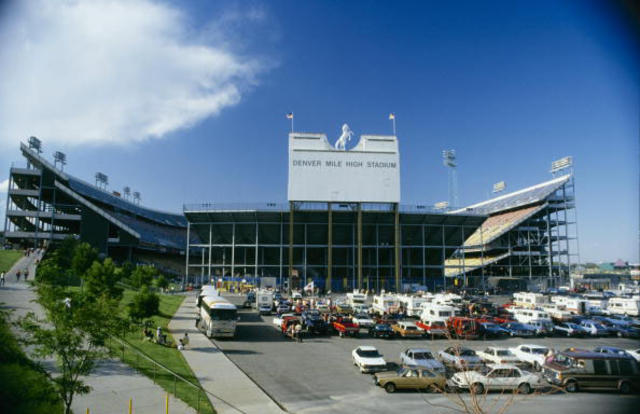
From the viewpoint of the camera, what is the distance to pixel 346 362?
22.8 m

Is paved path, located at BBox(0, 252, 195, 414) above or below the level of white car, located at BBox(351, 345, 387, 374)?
above

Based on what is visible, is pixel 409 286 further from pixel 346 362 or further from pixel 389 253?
pixel 346 362

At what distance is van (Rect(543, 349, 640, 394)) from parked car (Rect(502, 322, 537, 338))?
1520 centimetres

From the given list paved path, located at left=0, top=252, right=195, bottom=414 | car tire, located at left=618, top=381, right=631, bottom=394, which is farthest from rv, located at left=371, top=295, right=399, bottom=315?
paved path, located at left=0, top=252, right=195, bottom=414

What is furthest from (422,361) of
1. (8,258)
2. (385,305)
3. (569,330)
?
(8,258)

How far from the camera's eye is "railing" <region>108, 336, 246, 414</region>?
14.2 meters

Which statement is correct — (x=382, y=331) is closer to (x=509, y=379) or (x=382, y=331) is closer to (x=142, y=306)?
(x=509, y=379)

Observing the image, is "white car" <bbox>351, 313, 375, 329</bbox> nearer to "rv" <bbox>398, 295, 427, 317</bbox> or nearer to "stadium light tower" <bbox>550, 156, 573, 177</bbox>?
"rv" <bbox>398, 295, 427, 317</bbox>

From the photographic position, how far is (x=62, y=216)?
271 ft

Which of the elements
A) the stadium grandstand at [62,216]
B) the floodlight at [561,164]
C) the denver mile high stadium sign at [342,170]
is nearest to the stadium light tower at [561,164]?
the floodlight at [561,164]

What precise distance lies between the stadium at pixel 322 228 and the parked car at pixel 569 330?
90.9 feet

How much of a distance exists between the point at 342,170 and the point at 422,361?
50789 mm

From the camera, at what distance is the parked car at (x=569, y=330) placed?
33812 millimetres

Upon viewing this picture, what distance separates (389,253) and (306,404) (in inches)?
2887
